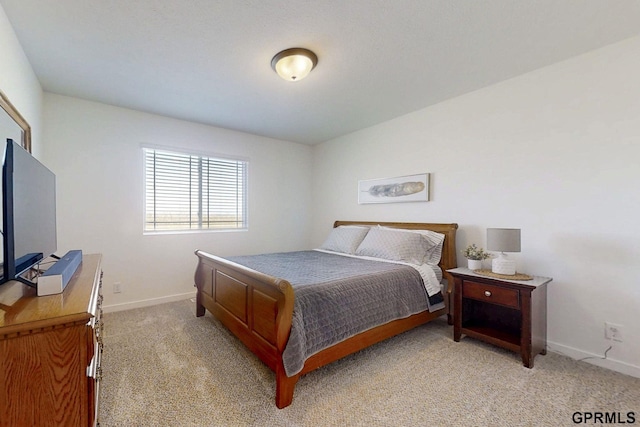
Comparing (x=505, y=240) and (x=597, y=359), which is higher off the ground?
(x=505, y=240)

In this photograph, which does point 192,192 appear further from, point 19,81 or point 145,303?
point 19,81

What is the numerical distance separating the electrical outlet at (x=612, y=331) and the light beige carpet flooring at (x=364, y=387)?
0.80ft

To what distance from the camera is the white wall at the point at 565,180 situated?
202cm

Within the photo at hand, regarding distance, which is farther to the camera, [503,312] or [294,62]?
[503,312]

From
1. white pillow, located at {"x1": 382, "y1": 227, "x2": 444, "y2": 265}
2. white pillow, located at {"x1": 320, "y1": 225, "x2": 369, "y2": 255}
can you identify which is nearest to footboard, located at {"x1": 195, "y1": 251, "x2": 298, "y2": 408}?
white pillow, located at {"x1": 320, "y1": 225, "x2": 369, "y2": 255}

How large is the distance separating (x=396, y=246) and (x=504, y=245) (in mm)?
962

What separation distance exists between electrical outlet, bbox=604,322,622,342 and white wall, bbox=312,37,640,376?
0.03 m

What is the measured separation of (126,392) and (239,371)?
2.23 feet

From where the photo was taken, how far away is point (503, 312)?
8.54ft

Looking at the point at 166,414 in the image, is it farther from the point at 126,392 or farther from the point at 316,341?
the point at 316,341

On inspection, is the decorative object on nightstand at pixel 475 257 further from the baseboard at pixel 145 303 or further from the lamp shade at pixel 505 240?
the baseboard at pixel 145 303

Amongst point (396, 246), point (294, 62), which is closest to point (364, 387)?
point (396, 246)

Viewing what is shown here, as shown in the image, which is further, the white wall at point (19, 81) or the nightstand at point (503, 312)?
the nightstand at point (503, 312)

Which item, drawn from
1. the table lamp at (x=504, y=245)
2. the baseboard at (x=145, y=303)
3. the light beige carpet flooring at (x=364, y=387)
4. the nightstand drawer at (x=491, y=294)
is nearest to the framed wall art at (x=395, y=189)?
the table lamp at (x=504, y=245)
